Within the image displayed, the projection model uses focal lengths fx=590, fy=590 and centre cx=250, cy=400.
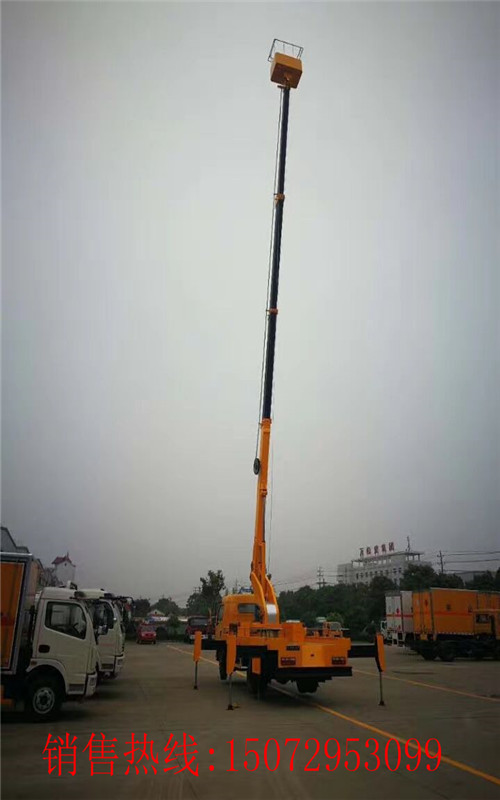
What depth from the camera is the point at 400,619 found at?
91.6ft

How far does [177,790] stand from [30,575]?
188 inches

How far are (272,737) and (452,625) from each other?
66.3 ft

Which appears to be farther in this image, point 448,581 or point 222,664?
point 448,581

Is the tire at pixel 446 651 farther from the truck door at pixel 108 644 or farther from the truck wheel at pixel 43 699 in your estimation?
the truck wheel at pixel 43 699

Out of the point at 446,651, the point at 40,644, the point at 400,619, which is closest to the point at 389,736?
the point at 40,644

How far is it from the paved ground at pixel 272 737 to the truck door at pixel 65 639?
748 millimetres

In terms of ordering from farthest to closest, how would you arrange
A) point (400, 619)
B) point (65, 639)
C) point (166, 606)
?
point (166, 606) < point (400, 619) < point (65, 639)

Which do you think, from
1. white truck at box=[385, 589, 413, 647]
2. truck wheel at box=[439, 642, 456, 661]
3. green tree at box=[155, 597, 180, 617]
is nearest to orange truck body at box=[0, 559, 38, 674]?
truck wheel at box=[439, 642, 456, 661]

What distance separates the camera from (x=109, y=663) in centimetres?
1396

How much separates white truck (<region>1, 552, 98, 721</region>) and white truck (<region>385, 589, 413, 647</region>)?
20416 millimetres

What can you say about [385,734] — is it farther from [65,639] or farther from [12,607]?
[12,607]

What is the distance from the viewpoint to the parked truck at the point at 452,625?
1026 inches

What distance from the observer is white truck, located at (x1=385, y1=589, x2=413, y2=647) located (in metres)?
27.5

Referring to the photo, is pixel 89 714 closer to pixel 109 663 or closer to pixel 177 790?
pixel 109 663
